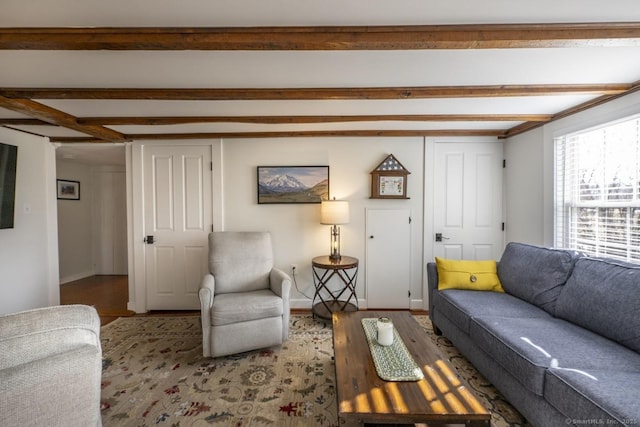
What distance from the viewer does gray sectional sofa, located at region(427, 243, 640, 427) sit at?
122 centimetres

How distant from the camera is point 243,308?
2.28 meters

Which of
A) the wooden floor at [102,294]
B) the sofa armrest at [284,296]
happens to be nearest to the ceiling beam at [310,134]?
the sofa armrest at [284,296]

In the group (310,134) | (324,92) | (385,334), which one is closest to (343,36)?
(324,92)

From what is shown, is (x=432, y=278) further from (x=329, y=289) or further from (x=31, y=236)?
(x=31, y=236)

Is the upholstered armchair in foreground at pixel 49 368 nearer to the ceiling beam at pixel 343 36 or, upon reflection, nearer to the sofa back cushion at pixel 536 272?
the ceiling beam at pixel 343 36

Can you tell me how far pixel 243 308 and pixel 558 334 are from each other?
7.43ft

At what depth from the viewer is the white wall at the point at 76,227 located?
4547mm

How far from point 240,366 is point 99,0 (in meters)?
2.45

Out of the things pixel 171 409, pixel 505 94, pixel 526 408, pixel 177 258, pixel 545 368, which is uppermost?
pixel 505 94

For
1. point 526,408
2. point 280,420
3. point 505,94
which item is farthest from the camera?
point 505,94

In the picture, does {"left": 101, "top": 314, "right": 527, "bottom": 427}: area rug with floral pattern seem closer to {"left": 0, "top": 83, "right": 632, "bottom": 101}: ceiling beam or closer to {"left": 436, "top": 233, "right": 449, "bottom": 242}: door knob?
{"left": 436, "top": 233, "right": 449, "bottom": 242}: door knob

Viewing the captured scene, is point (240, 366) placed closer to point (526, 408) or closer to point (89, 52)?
point (526, 408)

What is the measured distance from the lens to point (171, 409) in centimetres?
175

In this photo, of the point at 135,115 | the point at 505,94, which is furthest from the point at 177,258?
the point at 505,94
